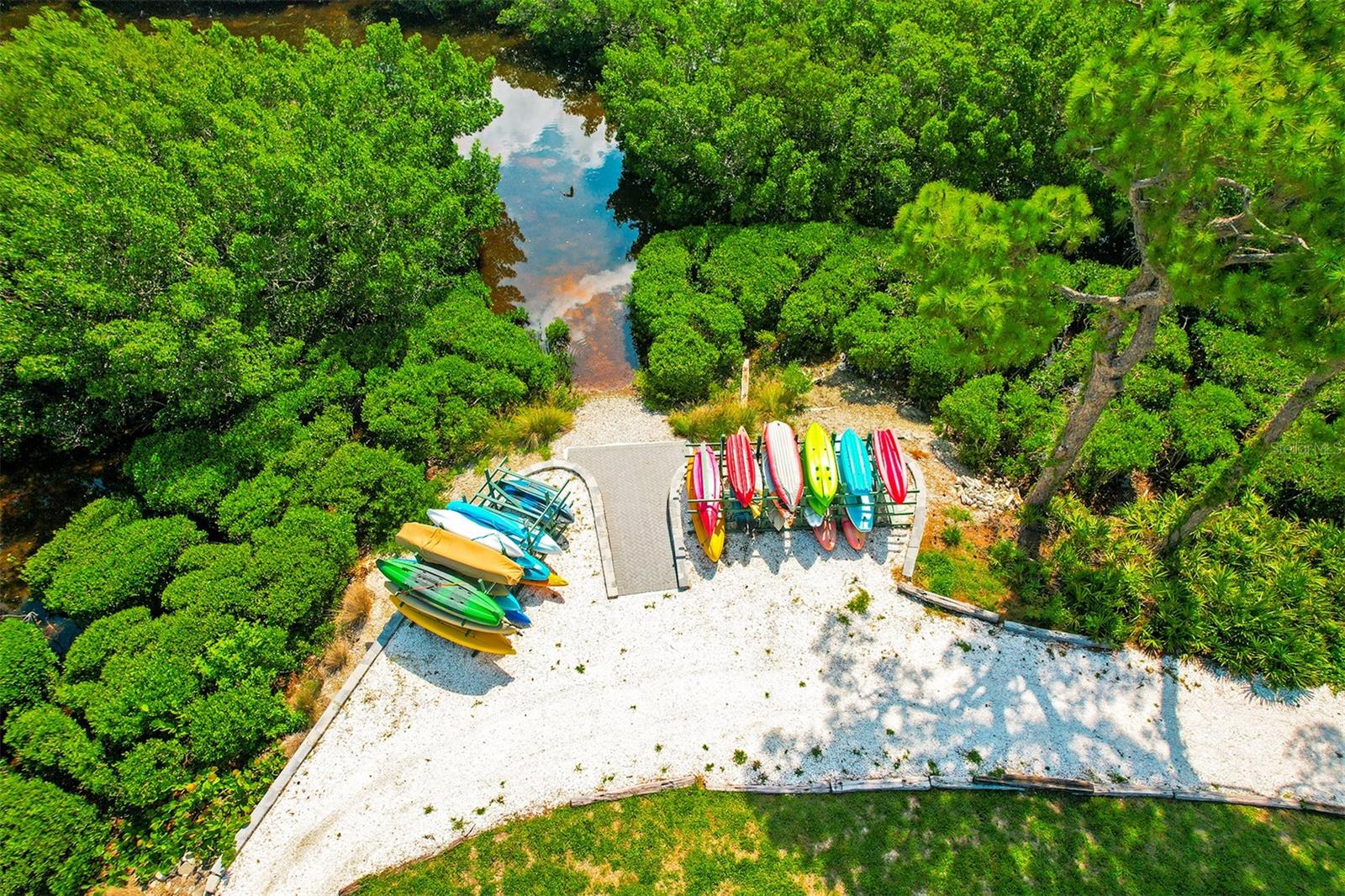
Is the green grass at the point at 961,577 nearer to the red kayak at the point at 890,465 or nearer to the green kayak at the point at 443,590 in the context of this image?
the red kayak at the point at 890,465

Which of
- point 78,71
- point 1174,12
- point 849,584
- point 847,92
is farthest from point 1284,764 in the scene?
point 78,71

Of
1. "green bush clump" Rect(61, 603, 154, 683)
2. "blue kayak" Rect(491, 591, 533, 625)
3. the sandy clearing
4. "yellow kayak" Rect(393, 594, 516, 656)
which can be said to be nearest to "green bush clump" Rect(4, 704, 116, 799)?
"green bush clump" Rect(61, 603, 154, 683)

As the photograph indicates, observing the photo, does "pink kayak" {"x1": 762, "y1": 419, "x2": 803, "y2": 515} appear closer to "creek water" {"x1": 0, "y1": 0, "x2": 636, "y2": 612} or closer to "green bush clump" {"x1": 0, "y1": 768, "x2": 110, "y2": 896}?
"creek water" {"x1": 0, "y1": 0, "x2": 636, "y2": 612}

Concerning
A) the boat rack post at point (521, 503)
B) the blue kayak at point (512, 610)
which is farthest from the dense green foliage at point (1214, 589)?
the blue kayak at point (512, 610)

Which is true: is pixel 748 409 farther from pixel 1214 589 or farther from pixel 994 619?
pixel 1214 589

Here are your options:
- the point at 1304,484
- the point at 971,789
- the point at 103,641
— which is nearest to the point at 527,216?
the point at 103,641

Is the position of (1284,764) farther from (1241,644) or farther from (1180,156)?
(1180,156)
